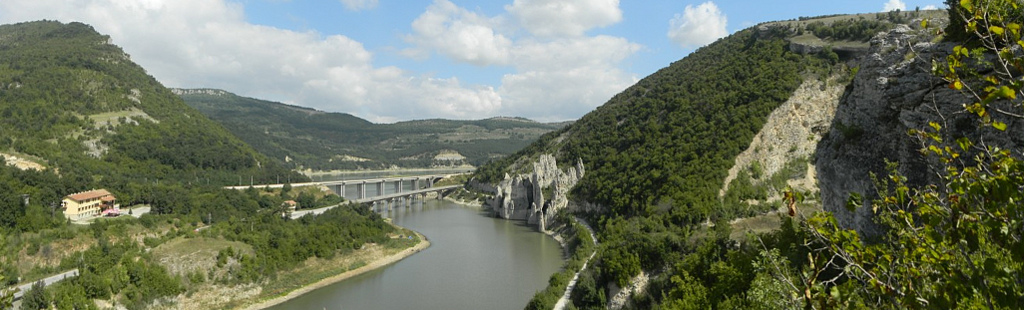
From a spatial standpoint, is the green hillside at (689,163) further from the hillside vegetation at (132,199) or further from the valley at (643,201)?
the hillside vegetation at (132,199)

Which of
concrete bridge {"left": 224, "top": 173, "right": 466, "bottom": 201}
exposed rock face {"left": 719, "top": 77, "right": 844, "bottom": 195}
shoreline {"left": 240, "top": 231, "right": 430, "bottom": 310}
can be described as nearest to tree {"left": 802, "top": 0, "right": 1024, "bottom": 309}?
shoreline {"left": 240, "top": 231, "right": 430, "bottom": 310}

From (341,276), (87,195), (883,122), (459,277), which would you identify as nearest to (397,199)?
(87,195)

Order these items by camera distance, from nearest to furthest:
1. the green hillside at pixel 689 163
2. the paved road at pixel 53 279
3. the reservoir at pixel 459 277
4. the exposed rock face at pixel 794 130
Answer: the green hillside at pixel 689 163 → the paved road at pixel 53 279 → the reservoir at pixel 459 277 → the exposed rock face at pixel 794 130

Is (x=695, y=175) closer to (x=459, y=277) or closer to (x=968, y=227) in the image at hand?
(x=459, y=277)

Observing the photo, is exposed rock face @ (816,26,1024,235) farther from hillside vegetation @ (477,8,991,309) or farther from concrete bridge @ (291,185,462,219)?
concrete bridge @ (291,185,462,219)

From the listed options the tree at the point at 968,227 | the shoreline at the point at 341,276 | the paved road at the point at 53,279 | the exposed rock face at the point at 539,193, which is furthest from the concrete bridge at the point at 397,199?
the tree at the point at 968,227
